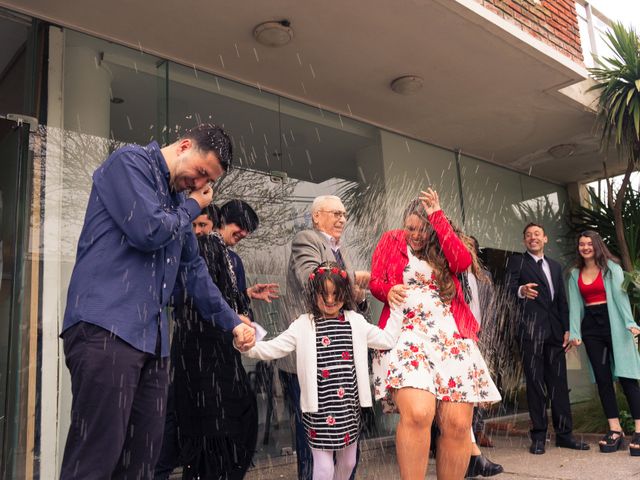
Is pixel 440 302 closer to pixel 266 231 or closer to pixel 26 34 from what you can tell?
pixel 266 231

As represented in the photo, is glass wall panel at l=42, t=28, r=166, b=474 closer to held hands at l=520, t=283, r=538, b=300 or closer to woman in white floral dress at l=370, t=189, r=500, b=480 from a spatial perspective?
woman in white floral dress at l=370, t=189, r=500, b=480

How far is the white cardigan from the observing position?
343 centimetres

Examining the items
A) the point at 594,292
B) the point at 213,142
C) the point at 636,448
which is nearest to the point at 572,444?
the point at 636,448

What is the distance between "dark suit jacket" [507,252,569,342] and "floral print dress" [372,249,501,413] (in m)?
2.89

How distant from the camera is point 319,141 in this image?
23.2 ft

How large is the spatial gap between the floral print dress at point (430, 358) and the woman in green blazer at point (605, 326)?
286 centimetres

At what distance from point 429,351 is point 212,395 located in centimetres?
125

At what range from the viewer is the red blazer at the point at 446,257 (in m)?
3.54

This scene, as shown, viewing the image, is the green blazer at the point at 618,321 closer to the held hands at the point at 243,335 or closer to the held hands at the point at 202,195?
the held hands at the point at 243,335

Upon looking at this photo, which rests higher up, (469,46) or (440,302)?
(469,46)

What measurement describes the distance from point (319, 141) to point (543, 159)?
14.3ft

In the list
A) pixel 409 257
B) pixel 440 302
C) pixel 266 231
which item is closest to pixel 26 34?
pixel 266 231

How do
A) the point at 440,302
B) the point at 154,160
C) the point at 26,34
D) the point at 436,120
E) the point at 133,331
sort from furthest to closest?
the point at 436,120
the point at 26,34
the point at 440,302
the point at 154,160
the point at 133,331

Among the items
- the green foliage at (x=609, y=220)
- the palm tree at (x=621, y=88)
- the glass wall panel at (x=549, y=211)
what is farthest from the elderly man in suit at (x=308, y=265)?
the glass wall panel at (x=549, y=211)
